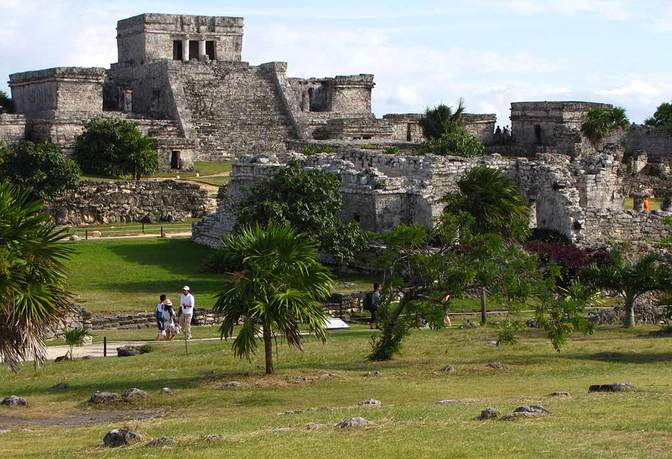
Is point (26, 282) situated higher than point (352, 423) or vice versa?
point (26, 282)

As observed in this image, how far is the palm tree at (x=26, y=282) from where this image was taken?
21.2 meters

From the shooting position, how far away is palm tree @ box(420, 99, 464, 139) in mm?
62219

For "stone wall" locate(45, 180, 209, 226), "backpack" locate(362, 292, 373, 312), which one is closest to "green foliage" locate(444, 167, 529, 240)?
"backpack" locate(362, 292, 373, 312)

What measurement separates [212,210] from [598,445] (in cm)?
3336

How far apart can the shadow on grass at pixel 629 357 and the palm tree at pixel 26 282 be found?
8780 mm

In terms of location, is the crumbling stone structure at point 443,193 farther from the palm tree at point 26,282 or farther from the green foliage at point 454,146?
the palm tree at point 26,282

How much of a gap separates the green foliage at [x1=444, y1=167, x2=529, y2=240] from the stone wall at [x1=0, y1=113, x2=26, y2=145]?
25.0 meters

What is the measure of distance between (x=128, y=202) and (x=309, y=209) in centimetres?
1369

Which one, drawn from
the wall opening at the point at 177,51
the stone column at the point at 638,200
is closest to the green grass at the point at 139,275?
the stone column at the point at 638,200

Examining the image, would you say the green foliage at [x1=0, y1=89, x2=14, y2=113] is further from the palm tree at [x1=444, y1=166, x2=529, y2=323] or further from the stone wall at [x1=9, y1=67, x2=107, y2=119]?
the palm tree at [x1=444, y1=166, x2=529, y2=323]

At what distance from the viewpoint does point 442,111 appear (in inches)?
2483

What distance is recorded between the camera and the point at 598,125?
63.7m

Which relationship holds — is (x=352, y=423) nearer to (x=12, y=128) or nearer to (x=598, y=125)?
(x=12, y=128)

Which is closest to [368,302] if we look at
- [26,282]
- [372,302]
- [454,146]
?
[372,302]
